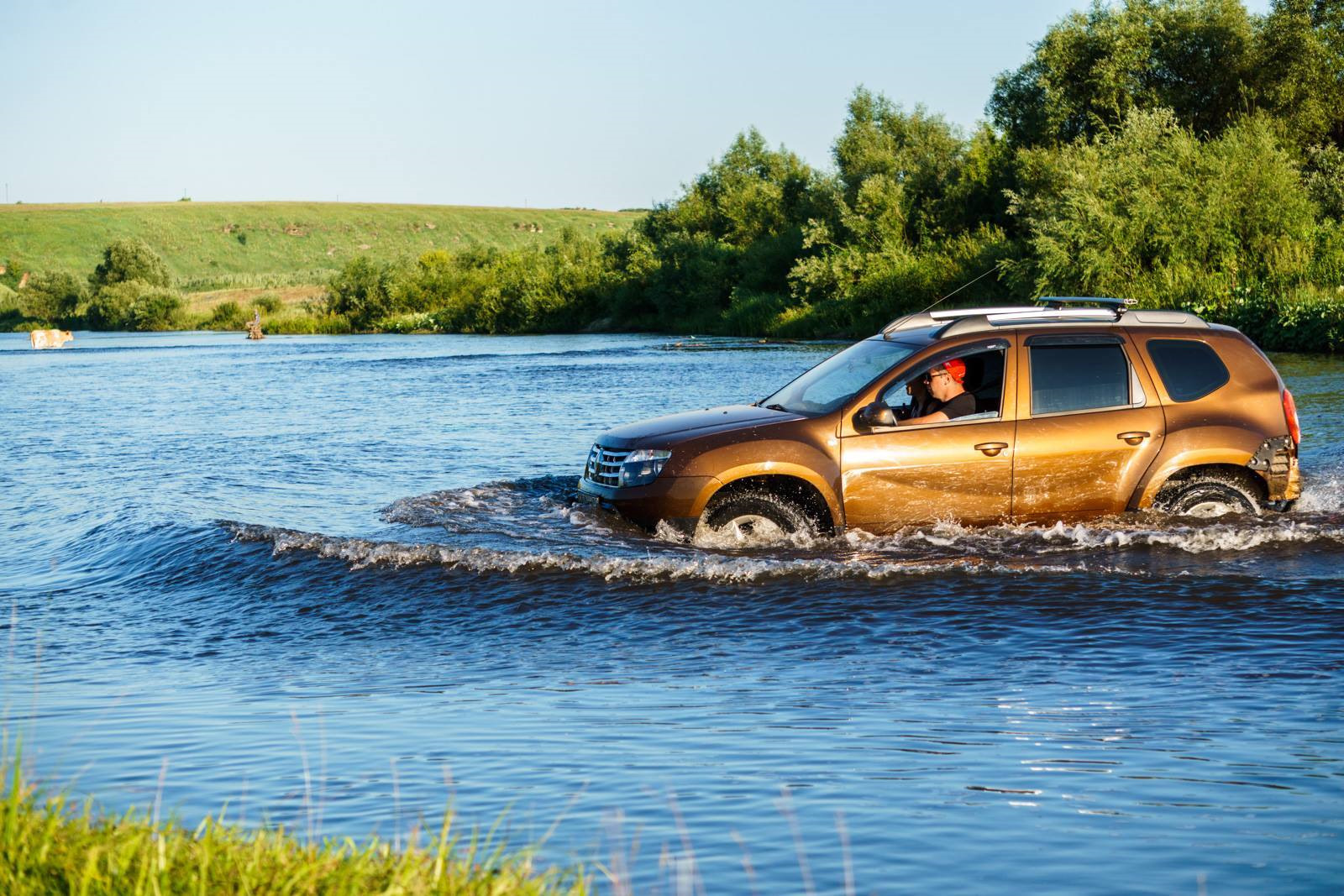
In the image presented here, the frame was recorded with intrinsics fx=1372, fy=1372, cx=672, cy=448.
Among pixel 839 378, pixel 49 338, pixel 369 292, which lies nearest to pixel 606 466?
pixel 839 378

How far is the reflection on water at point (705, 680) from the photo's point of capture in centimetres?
468

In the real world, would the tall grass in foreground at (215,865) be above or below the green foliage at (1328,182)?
below

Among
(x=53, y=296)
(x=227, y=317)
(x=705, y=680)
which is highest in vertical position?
(x=53, y=296)

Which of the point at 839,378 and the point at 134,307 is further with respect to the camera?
the point at 134,307

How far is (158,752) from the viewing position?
5773 millimetres

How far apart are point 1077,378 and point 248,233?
18526 cm

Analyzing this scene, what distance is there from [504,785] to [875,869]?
1556mm

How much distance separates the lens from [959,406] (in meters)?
10.0

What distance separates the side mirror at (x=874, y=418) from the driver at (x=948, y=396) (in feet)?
0.34

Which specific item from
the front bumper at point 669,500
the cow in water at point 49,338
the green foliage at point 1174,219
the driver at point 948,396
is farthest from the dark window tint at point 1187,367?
the cow in water at point 49,338

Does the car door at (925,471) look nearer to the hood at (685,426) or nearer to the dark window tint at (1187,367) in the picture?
the hood at (685,426)

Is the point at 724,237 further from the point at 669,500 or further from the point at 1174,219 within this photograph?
the point at 669,500

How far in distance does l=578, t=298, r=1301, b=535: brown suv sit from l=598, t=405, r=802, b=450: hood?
0.02m

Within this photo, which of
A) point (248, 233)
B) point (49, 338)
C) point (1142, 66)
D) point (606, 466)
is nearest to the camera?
point (606, 466)
